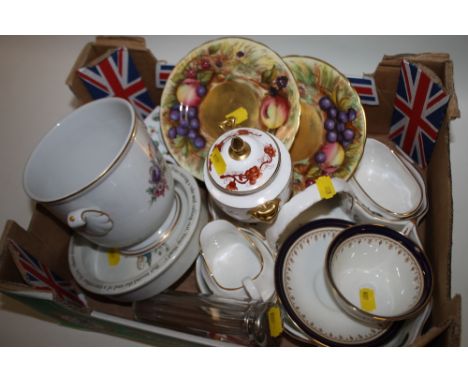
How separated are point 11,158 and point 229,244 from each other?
0.66m

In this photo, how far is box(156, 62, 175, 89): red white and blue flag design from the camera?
3.25ft

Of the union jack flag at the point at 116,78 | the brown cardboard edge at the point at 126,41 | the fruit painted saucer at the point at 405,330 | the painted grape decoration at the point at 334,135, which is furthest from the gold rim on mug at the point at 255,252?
the brown cardboard edge at the point at 126,41

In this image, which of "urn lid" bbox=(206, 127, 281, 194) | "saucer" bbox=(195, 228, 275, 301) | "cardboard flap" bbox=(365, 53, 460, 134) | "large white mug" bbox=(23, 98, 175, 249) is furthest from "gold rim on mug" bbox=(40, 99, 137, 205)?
"cardboard flap" bbox=(365, 53, 460, 134)

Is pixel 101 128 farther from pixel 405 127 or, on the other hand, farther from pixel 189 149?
pixel 405 127

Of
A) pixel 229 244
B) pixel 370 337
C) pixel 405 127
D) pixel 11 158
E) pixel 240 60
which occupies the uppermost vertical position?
pixel 240 60

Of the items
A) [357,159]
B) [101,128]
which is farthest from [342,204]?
[101,128]

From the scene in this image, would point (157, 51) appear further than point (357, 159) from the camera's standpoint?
Yes

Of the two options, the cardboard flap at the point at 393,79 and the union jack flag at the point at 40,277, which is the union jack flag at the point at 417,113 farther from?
the union jack flag at the point at 40,277

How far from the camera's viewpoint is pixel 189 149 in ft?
3.12

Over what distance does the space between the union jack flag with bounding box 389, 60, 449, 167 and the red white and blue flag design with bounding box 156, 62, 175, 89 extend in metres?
0.49

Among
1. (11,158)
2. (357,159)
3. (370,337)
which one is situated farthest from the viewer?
(11,158)

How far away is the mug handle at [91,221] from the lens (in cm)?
69

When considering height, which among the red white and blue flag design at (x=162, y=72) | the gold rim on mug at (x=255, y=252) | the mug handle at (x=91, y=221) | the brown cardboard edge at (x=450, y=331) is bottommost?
the brown cardboard edge at (x=450, y=331)

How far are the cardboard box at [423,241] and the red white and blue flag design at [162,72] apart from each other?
0.47 ft
